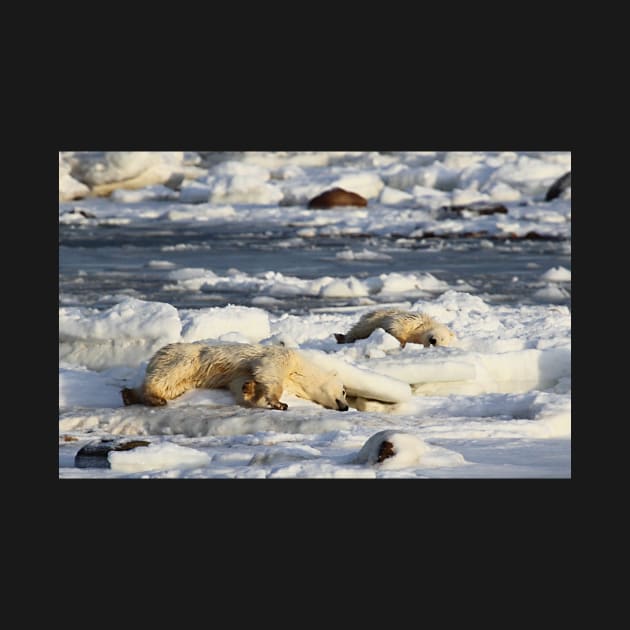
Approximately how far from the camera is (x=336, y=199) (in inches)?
648

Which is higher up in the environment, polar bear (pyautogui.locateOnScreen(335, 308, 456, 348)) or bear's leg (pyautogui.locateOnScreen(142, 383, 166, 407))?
polar bear (pyautogui.locateOnScreen(335, 308, 456, 348))

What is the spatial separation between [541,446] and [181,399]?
2.31m

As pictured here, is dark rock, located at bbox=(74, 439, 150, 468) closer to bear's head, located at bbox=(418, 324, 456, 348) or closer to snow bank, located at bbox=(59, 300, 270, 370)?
snow bank, located at bbox=(59, 300, 270, 370)

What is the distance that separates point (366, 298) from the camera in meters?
12.4

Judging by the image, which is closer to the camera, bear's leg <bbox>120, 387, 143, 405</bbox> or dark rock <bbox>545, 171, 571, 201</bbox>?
bear's leg <bbox>120, 387, 143, 405</bbox>

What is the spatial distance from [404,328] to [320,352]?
1828mm

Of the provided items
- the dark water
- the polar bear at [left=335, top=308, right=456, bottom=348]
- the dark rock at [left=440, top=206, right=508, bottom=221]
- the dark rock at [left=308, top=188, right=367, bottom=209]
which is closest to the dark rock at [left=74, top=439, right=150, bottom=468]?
the polar bear at [left=335, top=308, right=456, bottom=348]

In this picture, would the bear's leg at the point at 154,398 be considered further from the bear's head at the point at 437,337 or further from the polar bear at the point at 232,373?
the bear's head at the point at 437,337

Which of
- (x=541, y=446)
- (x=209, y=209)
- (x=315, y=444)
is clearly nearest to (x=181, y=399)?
(x=315, y=444)

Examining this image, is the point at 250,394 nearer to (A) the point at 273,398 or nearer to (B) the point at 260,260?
(A) the point at 273,398

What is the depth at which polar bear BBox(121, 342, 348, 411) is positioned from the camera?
8.40 m

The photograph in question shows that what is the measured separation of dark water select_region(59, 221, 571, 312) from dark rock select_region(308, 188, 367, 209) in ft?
6.26

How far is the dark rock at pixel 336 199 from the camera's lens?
15.9m

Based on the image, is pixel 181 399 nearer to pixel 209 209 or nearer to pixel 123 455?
pixel 123 455
